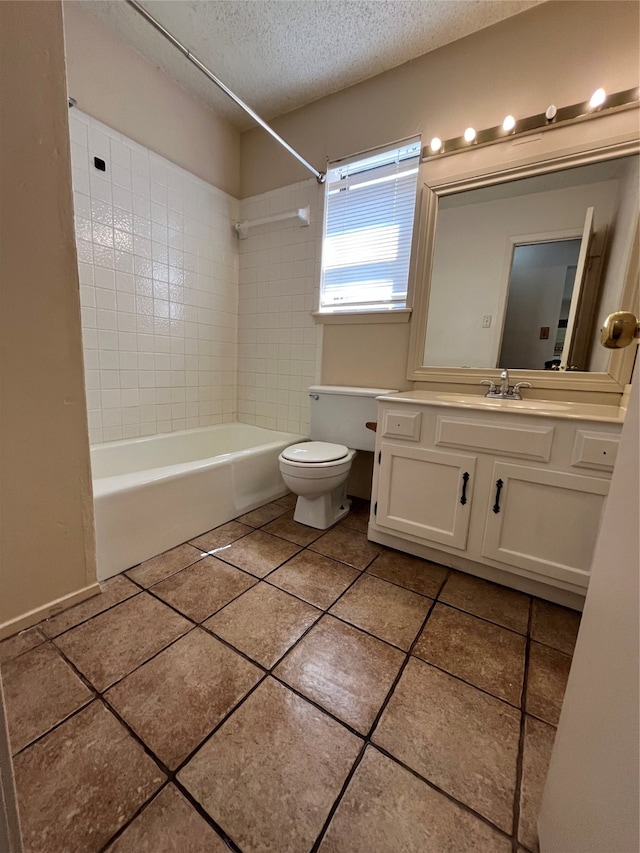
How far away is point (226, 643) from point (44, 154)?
1.61 meters

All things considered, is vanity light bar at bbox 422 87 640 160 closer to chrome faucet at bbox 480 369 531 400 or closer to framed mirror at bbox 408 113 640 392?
framed mirror at bbox 408 113 640 392

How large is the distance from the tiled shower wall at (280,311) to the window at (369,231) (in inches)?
4.5

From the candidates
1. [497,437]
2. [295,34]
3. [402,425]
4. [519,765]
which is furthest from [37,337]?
[295,34]

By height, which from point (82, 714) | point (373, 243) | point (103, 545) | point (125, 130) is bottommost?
point (82, 714)

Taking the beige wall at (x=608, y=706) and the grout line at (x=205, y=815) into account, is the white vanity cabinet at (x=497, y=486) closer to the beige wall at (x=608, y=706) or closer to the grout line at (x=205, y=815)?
the beige wall at (x=608, y=706)

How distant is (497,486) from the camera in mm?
1404

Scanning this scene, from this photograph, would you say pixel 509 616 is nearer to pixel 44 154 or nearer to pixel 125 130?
pixel 44 154

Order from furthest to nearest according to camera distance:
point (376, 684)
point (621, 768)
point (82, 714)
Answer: point (376, 684), point (82, 714), point (621, 768)

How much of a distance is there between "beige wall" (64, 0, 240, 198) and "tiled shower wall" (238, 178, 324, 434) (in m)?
0.38

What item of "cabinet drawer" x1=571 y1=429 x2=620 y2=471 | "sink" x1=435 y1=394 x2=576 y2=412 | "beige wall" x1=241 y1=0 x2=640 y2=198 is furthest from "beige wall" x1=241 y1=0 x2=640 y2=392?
"cabinet drawer" x1=571 y1=429 x2=620 y2=471

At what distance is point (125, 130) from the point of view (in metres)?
1.94

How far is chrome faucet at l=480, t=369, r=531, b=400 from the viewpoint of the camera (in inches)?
67.9

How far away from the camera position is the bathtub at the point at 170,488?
1.45 metres

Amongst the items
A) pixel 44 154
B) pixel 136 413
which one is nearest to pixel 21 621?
pixel 136 413
